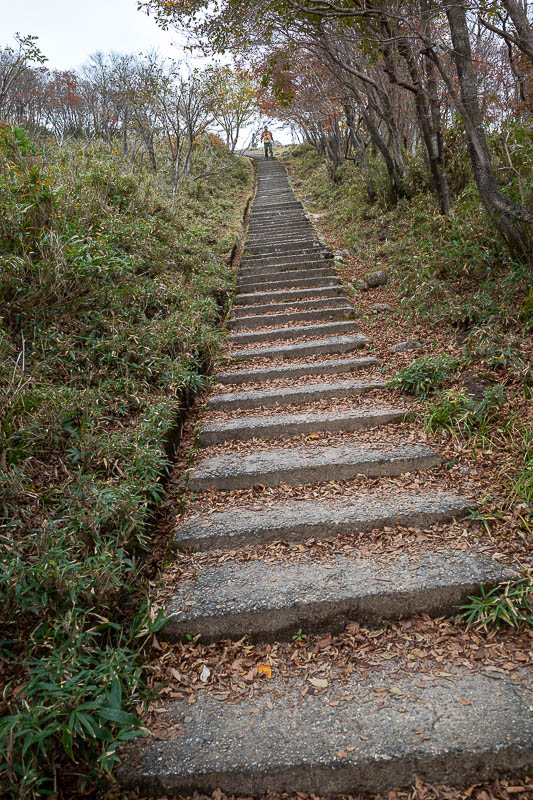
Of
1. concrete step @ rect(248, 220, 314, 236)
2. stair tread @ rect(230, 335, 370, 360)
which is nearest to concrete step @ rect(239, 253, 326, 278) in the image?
concrete step @ rect(248, 220, 314, 236)

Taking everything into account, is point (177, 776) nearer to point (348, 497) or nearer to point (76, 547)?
point (76, 547)

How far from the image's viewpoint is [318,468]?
313 cm

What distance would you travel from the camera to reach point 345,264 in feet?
24.1

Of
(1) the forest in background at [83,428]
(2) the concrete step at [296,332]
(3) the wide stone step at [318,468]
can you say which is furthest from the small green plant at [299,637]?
(2) the concrete step at [296,332]

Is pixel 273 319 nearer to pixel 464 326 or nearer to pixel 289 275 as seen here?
pixel 289 275

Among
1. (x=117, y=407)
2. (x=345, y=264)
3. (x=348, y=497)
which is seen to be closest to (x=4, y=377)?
(x=117, y=407)

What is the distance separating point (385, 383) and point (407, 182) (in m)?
5.34

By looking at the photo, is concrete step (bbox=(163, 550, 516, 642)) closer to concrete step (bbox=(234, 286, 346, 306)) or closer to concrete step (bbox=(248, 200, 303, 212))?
concrete step (bbox=(234, 286, 346, 306))

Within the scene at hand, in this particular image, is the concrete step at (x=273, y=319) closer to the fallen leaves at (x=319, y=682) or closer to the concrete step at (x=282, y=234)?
the concrete step at (x=282, y=234)

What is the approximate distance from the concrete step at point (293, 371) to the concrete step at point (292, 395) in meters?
0.33

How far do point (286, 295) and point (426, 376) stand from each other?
10.5ft

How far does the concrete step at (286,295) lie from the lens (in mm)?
6376

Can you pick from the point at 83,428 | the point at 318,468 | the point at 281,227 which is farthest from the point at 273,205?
the point at 83,428

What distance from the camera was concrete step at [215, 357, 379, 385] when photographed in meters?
4.54
